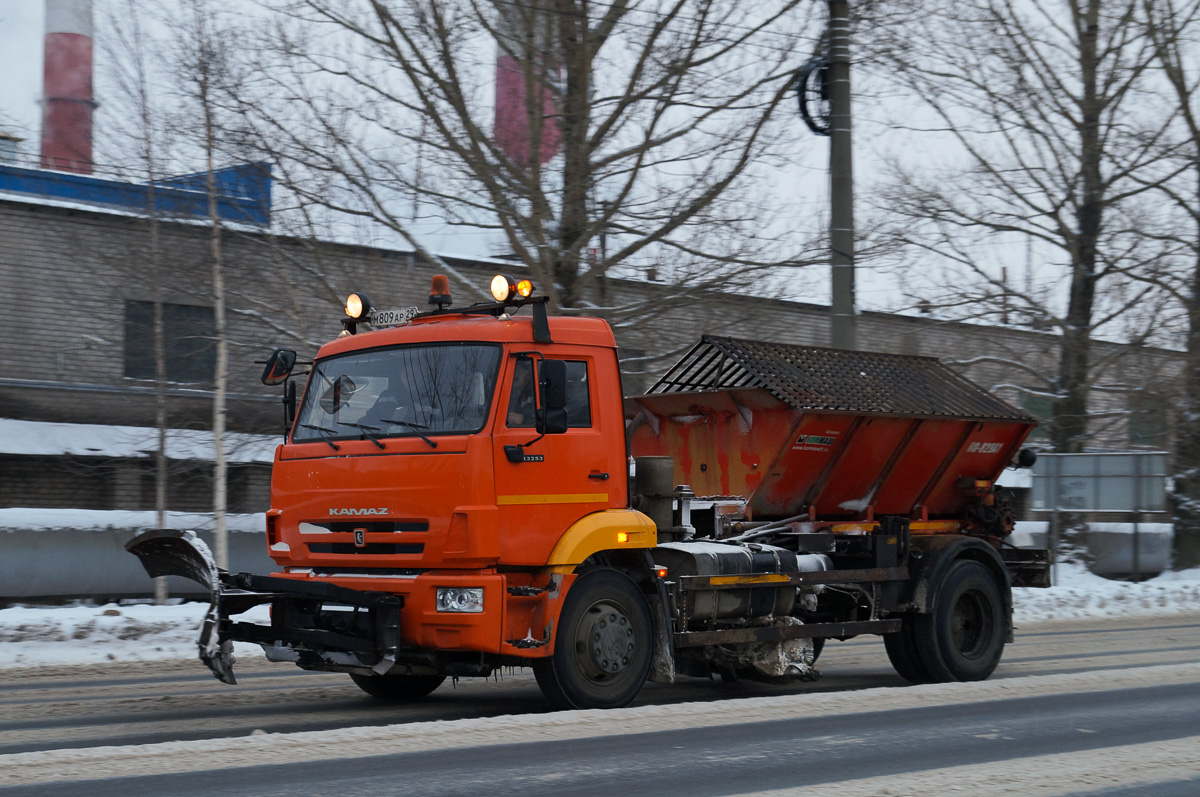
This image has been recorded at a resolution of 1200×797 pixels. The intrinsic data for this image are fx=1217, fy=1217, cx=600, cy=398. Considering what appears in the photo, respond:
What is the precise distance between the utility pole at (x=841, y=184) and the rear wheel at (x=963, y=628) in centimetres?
364

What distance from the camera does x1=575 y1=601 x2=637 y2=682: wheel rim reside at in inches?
326

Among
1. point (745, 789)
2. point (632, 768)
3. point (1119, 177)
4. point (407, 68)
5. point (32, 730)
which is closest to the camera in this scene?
point (745, 789)

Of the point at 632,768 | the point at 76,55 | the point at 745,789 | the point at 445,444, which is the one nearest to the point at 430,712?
A: the point at 445,444

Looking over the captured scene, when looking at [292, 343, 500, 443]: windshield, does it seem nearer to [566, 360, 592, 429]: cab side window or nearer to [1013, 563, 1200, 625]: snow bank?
[566, 360, 592, 429]: cab side window

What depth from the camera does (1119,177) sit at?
2358 cm

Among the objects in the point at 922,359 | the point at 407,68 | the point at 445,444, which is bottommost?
the point at 445,444

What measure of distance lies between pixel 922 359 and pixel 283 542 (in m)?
6.73

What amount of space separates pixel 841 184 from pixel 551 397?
7.82 meters

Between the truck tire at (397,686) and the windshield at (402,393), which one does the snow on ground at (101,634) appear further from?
the windshield at (402,393)

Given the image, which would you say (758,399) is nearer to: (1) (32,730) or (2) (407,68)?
(1) (32,730)

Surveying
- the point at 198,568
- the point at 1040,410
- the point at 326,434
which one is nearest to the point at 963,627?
the point at 326,434

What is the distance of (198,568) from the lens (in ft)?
27.2

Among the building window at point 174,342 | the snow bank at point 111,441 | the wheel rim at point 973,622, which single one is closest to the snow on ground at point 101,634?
the snow bank at point 111,441

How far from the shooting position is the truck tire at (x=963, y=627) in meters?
11.0
